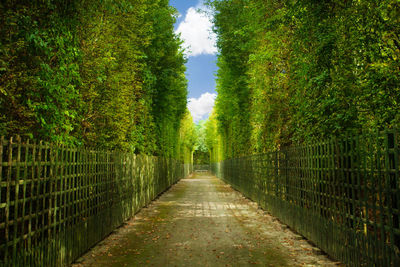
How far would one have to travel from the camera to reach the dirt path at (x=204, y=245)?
5918 millimetres

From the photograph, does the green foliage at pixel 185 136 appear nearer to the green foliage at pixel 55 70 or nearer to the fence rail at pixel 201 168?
the fence rail at pixel 201 168

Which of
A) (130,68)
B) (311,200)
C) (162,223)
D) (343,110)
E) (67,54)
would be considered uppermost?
(130,68)

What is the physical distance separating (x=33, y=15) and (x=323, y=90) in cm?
613

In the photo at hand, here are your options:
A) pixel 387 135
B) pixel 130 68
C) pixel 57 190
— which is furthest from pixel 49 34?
pixel 130 68

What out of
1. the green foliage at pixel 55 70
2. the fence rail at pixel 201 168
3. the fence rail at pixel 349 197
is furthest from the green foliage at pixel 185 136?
the fence rail at pixel 349 197

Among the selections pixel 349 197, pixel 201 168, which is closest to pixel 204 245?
pixel 349 197

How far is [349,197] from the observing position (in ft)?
17.7

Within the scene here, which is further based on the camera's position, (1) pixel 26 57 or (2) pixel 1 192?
(1) pixel 26 57

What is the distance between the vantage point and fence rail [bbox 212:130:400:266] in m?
4.18

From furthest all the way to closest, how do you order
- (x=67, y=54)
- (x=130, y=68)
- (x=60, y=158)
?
(x=130, y=68), (x=67, y=54), (x=60, y=158)

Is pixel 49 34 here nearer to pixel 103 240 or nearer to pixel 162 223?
pixel 103 240

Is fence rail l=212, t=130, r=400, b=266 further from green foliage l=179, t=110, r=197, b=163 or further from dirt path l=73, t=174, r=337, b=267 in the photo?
green foliage l=179, t=110, r=197, b=163

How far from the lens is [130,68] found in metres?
12.9

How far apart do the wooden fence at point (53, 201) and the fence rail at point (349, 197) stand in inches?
196
